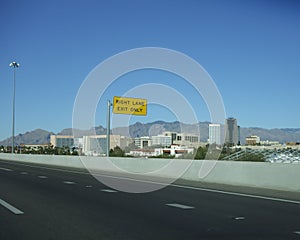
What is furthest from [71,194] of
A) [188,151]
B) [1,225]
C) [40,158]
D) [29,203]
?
[40,158]

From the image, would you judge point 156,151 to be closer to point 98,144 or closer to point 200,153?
point 98,144

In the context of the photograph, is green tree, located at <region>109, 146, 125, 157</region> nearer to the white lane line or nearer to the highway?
the highway

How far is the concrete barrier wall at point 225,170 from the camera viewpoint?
16734mm

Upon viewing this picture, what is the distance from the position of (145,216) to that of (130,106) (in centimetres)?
2928

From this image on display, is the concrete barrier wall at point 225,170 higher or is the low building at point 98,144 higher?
the low building at point 98,144

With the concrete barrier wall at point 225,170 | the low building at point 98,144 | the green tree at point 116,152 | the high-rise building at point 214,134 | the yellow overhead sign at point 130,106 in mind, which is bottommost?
the concrete barrier wall at point 225,170

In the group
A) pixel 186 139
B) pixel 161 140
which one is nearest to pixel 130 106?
pixel 186 139

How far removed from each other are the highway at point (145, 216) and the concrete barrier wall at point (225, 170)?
2.32 m

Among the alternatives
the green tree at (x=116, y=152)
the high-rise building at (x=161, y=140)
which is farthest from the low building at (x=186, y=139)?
the green tree at (x=116, y=152)

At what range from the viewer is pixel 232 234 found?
8.05 metres

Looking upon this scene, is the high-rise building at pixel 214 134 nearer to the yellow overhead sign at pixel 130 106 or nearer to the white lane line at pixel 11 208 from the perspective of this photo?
the yellow overhead sign at pixel 130 106

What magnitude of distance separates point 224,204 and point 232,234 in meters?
4.56

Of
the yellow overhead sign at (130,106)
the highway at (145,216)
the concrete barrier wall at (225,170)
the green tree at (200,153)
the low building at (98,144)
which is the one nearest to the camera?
the highway at (145,216)

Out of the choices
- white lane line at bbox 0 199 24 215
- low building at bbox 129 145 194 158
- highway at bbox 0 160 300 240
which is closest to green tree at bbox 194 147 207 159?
low building at bbox 129 145 194 158
